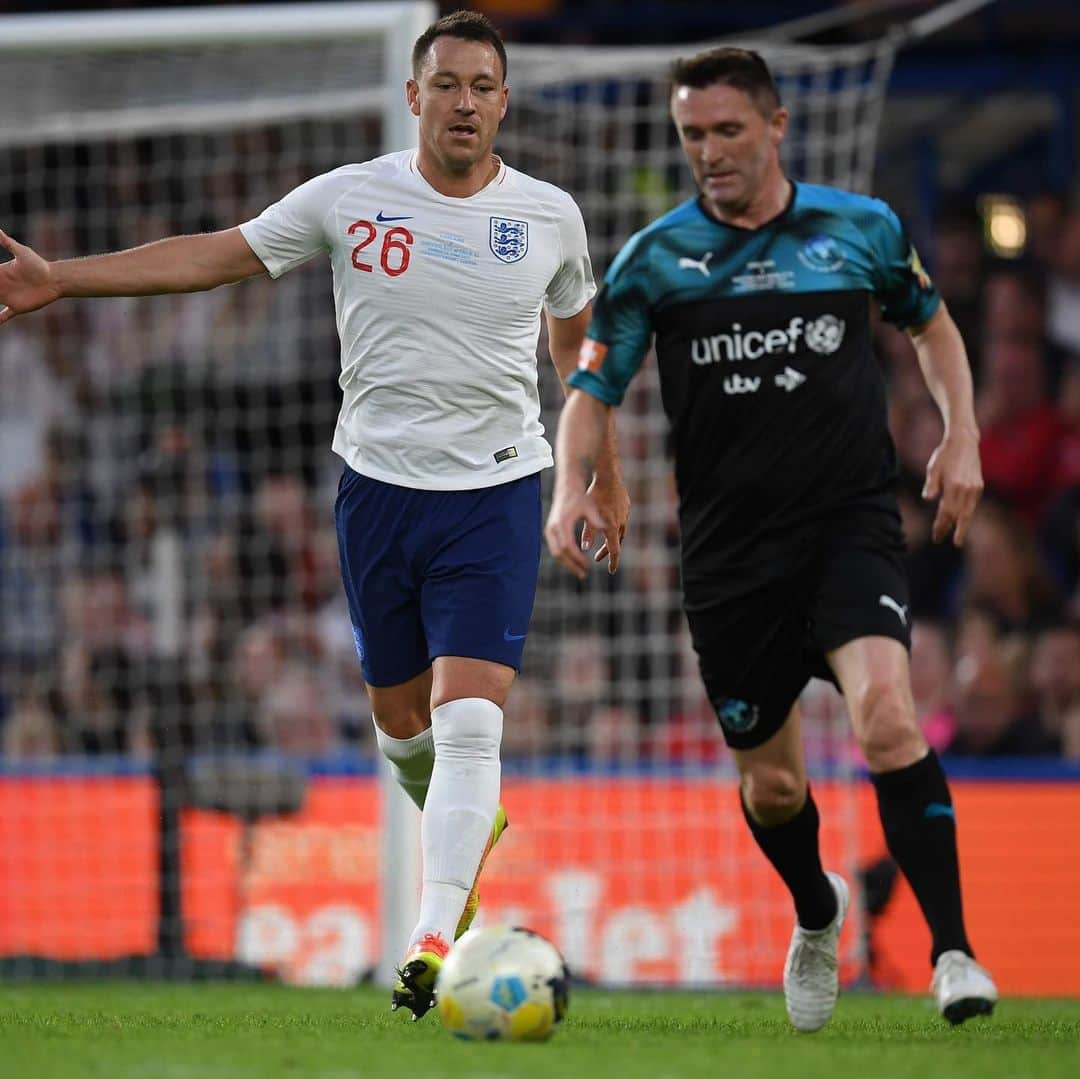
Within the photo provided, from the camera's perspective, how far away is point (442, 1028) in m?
5.60

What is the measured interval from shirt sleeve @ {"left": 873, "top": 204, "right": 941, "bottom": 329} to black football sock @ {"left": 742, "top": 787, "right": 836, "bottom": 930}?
1342 millimetres

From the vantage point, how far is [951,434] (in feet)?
17.9

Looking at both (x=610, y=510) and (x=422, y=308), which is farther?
(x=610, y=510)

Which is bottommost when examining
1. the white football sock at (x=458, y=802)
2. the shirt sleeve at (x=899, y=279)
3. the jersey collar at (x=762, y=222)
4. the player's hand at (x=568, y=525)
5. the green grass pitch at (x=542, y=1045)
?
the green grass pitch at (x=542, y=1045)

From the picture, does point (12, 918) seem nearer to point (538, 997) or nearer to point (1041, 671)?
point (1041, 671)

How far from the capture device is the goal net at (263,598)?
9875 mm

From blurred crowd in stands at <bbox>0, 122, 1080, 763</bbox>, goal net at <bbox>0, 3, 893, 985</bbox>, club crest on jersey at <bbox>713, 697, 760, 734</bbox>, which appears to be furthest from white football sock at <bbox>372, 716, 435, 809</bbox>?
blurred crowd in stands at <bbox>0, 122, 1080, 763</bbox>

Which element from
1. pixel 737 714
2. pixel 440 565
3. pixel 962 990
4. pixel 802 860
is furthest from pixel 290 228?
pixel 962 990

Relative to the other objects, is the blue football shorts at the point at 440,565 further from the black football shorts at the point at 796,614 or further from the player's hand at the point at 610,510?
the black football shorts at the point at 796,614

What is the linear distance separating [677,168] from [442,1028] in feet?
22.1

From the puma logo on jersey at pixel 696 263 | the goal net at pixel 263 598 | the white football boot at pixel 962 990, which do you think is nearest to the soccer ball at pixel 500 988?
the white football boot at pixel 962 990

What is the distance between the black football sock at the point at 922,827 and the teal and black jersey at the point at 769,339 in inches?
27.5

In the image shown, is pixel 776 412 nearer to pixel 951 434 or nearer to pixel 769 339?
pixel 769 339

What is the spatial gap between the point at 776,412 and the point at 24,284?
2.05 meters
